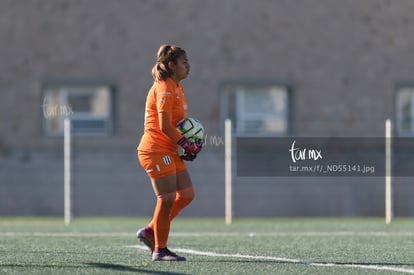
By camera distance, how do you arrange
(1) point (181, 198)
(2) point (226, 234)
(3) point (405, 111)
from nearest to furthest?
(1) point (181, 198) → (2) point (226, 234) → (3) point (405, 111)

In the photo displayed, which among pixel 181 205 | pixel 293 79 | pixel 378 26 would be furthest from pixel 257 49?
pixel 181 205

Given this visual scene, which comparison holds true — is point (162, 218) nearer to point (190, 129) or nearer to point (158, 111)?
point (190, 129)

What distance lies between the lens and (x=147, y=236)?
31.7 ft

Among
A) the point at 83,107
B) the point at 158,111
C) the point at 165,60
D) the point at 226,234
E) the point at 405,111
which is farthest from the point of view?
the point at 405,111

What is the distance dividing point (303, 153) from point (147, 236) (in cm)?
1267

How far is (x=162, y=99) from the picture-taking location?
9273mm

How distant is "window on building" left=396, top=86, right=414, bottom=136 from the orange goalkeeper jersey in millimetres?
16580

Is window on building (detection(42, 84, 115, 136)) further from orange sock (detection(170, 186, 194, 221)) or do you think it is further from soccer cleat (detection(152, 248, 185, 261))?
soccer cleat (detection(152, 248, 185, 261))

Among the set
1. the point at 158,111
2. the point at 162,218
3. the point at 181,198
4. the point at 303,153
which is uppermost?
the point at 158,111

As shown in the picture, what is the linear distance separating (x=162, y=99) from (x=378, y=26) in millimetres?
16748

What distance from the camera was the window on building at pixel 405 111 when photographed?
25.5 m

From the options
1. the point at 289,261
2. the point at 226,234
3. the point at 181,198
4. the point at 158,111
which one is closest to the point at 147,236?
the point at 181,198

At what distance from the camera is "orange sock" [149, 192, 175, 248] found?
31.0 feet

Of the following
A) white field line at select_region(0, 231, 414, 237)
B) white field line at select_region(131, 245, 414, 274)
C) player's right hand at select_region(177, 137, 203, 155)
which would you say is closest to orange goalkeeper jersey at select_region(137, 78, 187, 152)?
player's right hand at select_region(177, 137, 203, 155)
